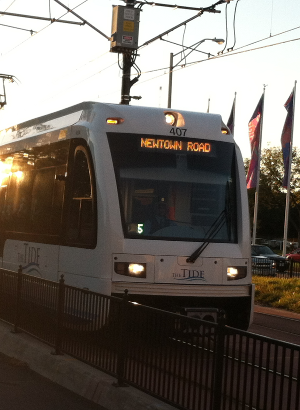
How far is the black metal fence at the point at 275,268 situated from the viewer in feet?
85.5

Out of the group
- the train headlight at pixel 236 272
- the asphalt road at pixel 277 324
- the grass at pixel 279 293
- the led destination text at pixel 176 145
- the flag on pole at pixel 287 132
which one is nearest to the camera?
the train headlight at pixel 236 272

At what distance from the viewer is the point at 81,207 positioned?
38.7ft

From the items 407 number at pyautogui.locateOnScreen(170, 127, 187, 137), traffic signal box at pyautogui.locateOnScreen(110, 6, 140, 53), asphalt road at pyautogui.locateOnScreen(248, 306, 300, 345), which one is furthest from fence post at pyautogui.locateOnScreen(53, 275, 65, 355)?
traffic signal box at pyautogui.locateOnScreen(110, 6, 140, 53)

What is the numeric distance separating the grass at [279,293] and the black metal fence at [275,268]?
83.4 inches

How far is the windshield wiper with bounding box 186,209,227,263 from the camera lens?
1134 cm

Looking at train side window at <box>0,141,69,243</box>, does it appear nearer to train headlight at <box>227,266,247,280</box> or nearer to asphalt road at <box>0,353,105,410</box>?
train headlight at <box>227,266,247,280</box>

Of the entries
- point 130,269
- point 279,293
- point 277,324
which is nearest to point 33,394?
point 130,269

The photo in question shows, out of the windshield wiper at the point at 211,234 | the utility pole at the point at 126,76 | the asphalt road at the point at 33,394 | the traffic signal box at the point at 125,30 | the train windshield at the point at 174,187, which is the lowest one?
the asphalt road at the point at 33,394

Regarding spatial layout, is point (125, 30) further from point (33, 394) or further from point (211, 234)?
point (33, 394)

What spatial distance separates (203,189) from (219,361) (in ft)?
18.7

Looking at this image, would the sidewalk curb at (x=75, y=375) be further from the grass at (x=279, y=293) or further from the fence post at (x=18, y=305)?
the grass at (x=279, y=293)

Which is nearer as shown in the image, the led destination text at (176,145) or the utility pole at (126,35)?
the led destination text at (176,145)

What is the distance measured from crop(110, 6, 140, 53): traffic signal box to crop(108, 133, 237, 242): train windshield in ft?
34.0

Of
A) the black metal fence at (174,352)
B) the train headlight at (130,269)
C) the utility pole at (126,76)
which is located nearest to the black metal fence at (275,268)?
the utility pole at (126,76)
